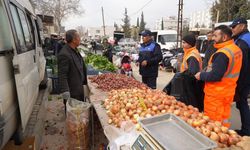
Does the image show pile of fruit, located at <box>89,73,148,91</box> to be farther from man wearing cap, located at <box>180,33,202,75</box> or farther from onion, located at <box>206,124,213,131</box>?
onion, located at <box>206,124,213,131</box>

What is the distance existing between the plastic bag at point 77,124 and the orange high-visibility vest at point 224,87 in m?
1.82

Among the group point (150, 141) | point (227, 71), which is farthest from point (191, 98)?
point (150, 141)

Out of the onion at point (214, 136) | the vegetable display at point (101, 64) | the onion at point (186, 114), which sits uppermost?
the onion at point (186, 114)

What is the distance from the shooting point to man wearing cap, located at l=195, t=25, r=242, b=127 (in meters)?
3.02

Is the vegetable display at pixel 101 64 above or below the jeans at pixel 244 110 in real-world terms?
above

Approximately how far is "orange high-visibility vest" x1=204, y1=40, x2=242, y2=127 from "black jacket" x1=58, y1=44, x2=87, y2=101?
2063 millimetres

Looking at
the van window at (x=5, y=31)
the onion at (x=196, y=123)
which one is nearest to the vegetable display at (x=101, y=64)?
the van window at (x=5, y=31)

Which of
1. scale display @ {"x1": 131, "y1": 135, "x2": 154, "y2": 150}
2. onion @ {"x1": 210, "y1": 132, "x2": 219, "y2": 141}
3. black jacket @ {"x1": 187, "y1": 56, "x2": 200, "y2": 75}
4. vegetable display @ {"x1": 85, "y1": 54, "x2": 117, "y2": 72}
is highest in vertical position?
black jacket @ {"x1": 187, "y1": 56, "x2": 200, "y2": 75}

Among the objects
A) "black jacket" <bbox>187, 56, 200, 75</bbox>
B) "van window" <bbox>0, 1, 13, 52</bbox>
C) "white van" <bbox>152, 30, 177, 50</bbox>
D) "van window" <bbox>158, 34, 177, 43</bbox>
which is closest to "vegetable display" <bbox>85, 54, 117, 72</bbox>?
"black jacket" <bbox>187, 56, 200, 75</bbox>

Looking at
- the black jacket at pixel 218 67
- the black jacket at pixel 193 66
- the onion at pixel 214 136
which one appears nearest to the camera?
the onion at pixel 214 136

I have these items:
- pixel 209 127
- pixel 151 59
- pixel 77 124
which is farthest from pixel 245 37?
pixel 77 124

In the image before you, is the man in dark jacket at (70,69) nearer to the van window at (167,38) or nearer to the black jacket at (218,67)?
the black jacket at (218,67)

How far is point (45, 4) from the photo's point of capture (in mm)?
36531

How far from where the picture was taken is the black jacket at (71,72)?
3568 mm
